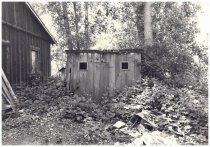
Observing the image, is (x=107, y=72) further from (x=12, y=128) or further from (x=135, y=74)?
(x=12, y=128)

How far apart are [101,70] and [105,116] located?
279cm

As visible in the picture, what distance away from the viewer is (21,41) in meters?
12.9

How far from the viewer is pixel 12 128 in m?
7.78

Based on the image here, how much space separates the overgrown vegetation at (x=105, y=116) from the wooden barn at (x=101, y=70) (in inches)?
20.9

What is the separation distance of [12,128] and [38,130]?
0.80 m

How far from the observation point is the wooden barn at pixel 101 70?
11.2m

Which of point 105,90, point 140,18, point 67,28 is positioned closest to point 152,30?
point 140,18

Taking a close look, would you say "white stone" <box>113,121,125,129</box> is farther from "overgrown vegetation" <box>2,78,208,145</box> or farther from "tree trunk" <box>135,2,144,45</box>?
"tree trunk" <box>135,2,144,45</box>

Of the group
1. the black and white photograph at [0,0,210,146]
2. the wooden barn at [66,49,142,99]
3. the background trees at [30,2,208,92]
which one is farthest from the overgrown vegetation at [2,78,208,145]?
the background trees at [30,2,208,92]

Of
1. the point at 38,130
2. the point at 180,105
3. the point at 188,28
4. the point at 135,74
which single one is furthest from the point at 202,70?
the point at 38,130

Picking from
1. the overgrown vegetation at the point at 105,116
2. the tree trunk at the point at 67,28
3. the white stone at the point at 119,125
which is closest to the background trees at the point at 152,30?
the tree trunk at the point at 67,28

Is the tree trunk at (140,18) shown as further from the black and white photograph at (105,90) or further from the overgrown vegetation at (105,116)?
the overgrown vegetation at (105,116)

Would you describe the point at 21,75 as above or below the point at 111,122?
above

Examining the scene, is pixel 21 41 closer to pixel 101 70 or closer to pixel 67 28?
pixel 101 70
